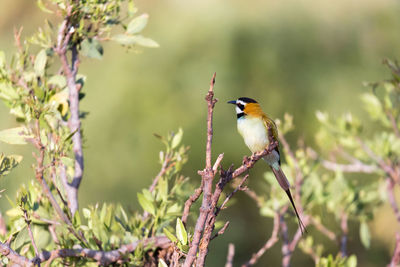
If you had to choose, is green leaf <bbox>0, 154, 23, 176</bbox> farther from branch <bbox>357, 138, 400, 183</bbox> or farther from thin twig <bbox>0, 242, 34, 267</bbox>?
branch <bbox>357, 138, 400, 183</bbox>

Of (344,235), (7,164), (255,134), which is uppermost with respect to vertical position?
(7,164)

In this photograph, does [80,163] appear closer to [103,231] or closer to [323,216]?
[103,231]

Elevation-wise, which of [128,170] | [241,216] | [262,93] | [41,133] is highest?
[41,133]

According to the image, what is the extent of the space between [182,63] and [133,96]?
466mm

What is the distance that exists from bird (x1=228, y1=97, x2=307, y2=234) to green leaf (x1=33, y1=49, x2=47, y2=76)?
39.7 inches

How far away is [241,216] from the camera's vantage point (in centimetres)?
441

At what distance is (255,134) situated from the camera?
9.72ft

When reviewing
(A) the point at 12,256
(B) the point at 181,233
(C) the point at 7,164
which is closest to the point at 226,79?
(C) the point at 7,164

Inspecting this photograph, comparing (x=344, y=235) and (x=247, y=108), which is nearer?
(x=344, y=235)

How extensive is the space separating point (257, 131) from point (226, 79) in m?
1.54

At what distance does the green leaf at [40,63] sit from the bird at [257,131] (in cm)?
101

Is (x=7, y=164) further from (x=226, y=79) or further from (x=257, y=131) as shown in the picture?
(x=226, y=79)

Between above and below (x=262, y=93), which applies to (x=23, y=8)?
above

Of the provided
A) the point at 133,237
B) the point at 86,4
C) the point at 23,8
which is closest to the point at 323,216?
the point at 133,237
